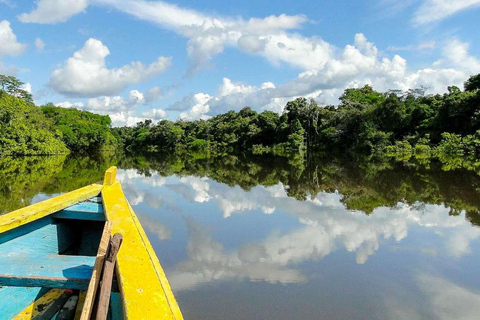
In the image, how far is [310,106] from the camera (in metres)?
37.8

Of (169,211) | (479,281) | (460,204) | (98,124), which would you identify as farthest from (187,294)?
(98,124)

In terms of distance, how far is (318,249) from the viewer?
491 cm

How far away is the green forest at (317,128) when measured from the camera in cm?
2456

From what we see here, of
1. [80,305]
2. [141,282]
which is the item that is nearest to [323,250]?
[80,305]

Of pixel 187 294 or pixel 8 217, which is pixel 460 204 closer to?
pixel 187 294

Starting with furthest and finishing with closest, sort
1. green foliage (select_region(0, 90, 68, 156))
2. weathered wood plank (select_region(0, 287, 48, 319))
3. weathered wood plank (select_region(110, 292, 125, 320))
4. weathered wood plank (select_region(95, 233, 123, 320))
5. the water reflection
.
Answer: green foliage (select_region(0, 90, 68, 156))
the water reflection
weathered wood plank (select_region(0, 287, 48, 319))
weathered wood plank (select_region(110, 292, 125, 320))
weathered wood plank (select_region(95, 233, 123, 320))

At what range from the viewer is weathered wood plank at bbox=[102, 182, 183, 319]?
109 cm

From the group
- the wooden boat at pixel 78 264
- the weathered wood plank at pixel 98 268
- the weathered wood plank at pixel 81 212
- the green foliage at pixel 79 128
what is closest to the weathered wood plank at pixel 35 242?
the wooden boat at pixel 78 264

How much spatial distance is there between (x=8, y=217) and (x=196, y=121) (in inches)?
2210

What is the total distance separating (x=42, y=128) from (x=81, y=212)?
3649cm

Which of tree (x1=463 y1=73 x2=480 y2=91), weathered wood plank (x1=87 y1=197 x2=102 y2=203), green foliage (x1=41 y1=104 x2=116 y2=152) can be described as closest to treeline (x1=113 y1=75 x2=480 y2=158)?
tree (x1=463 y1=73 x2=480 y2=91)

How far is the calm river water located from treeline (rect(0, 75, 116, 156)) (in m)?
22.4

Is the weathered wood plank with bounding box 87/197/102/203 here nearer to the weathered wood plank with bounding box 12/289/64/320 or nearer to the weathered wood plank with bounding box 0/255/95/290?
the weathered wood plank with bounding box 12/289/64/320

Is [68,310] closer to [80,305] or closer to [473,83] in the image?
[80,305]
